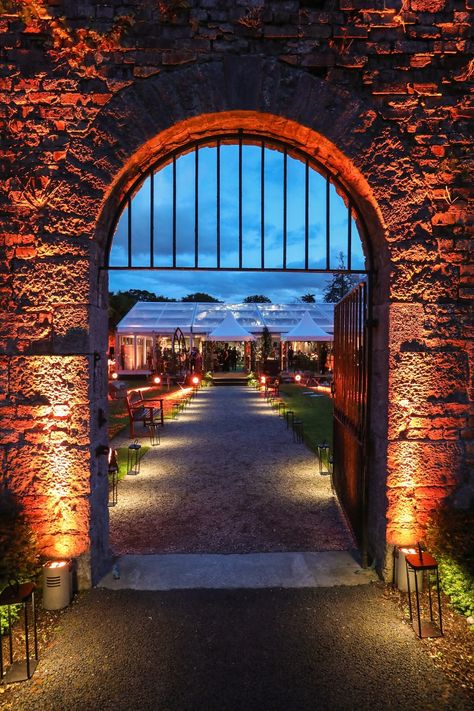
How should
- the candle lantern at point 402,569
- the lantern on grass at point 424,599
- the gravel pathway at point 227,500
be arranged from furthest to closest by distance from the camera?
the gravel pathway at point 227,500
the candle lantern at point 402,569
the lantern on grass at point 424,599

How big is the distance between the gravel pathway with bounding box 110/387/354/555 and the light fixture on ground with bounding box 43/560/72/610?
3.03 ft

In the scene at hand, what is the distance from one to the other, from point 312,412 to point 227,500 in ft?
26.1

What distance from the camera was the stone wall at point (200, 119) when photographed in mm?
3486

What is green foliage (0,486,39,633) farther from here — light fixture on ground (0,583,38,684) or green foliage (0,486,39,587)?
light fixture on ground (0,583,38,684)

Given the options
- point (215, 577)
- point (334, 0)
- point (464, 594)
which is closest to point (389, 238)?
point (334, 0)

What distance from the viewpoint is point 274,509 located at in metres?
5.37

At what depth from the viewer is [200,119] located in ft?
12.0

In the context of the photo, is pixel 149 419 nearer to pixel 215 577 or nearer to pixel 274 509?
pixel 274 509

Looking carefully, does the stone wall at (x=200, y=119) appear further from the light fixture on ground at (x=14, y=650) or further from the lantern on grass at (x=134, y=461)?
the lantern on grass at (x=134, y=461)

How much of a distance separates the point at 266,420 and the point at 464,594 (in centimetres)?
867

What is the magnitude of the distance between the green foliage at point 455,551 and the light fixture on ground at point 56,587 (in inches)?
123

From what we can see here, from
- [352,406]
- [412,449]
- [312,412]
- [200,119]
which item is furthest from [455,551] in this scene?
[312,412]

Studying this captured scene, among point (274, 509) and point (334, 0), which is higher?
point (334, 0)

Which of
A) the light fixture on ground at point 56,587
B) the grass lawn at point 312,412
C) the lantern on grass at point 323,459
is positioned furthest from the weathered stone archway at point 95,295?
the grass lawn at point 312,412
